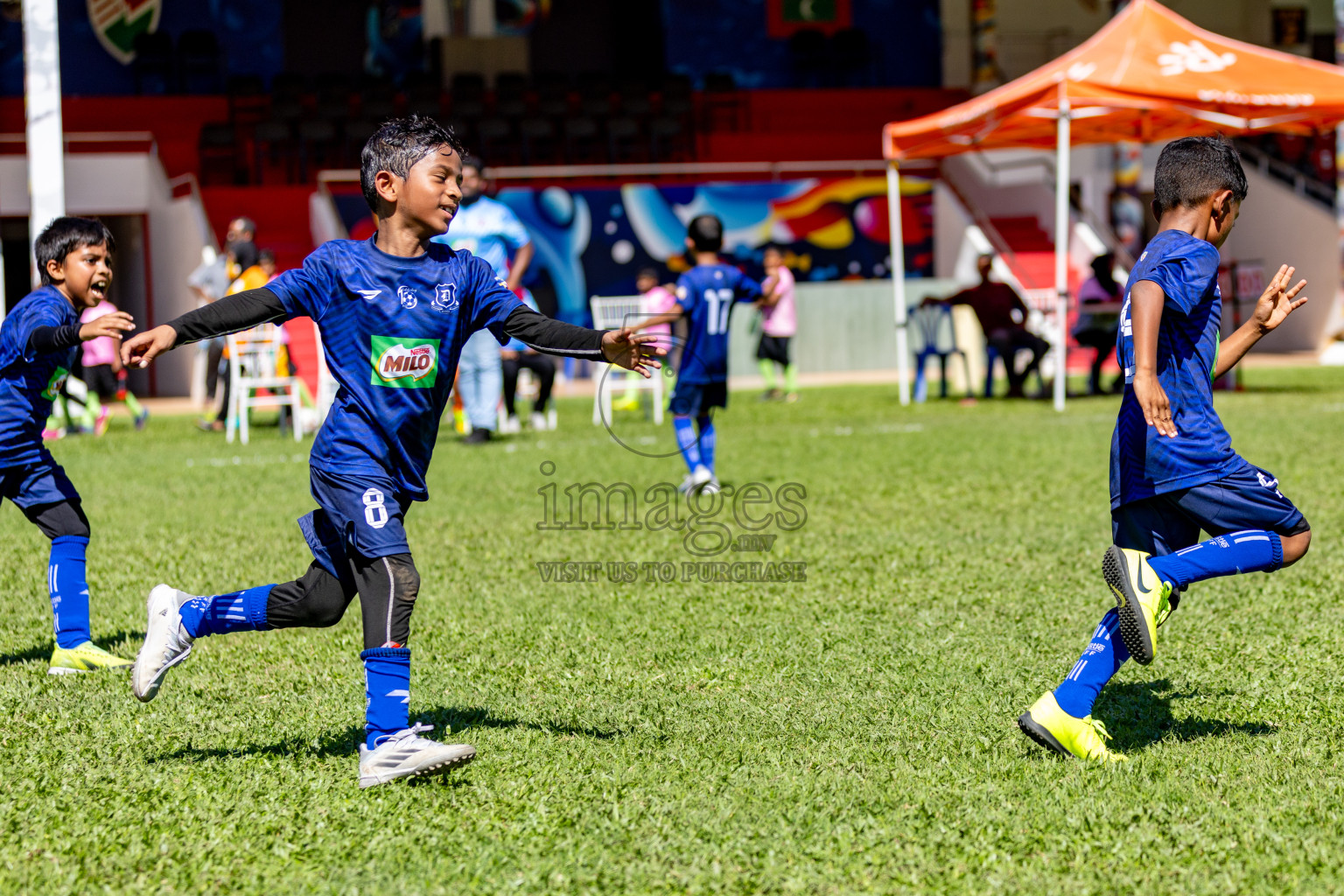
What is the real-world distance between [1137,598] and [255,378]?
39.5 ft

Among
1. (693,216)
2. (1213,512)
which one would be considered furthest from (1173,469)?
(693,216)

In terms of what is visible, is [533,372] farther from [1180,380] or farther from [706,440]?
[1180,380]

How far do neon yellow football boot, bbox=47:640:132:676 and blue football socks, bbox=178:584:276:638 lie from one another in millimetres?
1048

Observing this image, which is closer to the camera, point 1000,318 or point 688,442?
point 688,442

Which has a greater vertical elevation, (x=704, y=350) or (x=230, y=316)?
(x=230, y=316)

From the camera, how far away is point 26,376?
5168mm

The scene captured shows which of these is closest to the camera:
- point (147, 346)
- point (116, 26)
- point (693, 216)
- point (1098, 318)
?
point (147, 346)

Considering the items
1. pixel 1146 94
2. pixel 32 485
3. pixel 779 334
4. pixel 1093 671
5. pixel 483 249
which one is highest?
pixel 1146 94

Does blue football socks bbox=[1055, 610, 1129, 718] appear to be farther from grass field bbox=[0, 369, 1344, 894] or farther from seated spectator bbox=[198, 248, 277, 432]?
seated spectator bbox=[198, 248, 277, 432]

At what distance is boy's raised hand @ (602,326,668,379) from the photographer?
3.82 m

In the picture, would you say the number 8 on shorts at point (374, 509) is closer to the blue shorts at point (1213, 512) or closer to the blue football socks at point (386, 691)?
the blue football socks at point (386, 691)

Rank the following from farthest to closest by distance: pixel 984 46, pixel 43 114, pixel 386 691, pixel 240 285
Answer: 1. pixel 984 46
2. pixel 43 114
3. pixel 240 285
4. pixel 386 691

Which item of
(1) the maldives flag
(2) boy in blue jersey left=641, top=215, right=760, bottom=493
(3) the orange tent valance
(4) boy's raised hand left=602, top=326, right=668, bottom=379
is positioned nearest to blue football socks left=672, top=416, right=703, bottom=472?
(2) boy in blue jersey left=641, top=215, right=760, bottom=493

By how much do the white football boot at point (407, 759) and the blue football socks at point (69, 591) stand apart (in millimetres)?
1948
